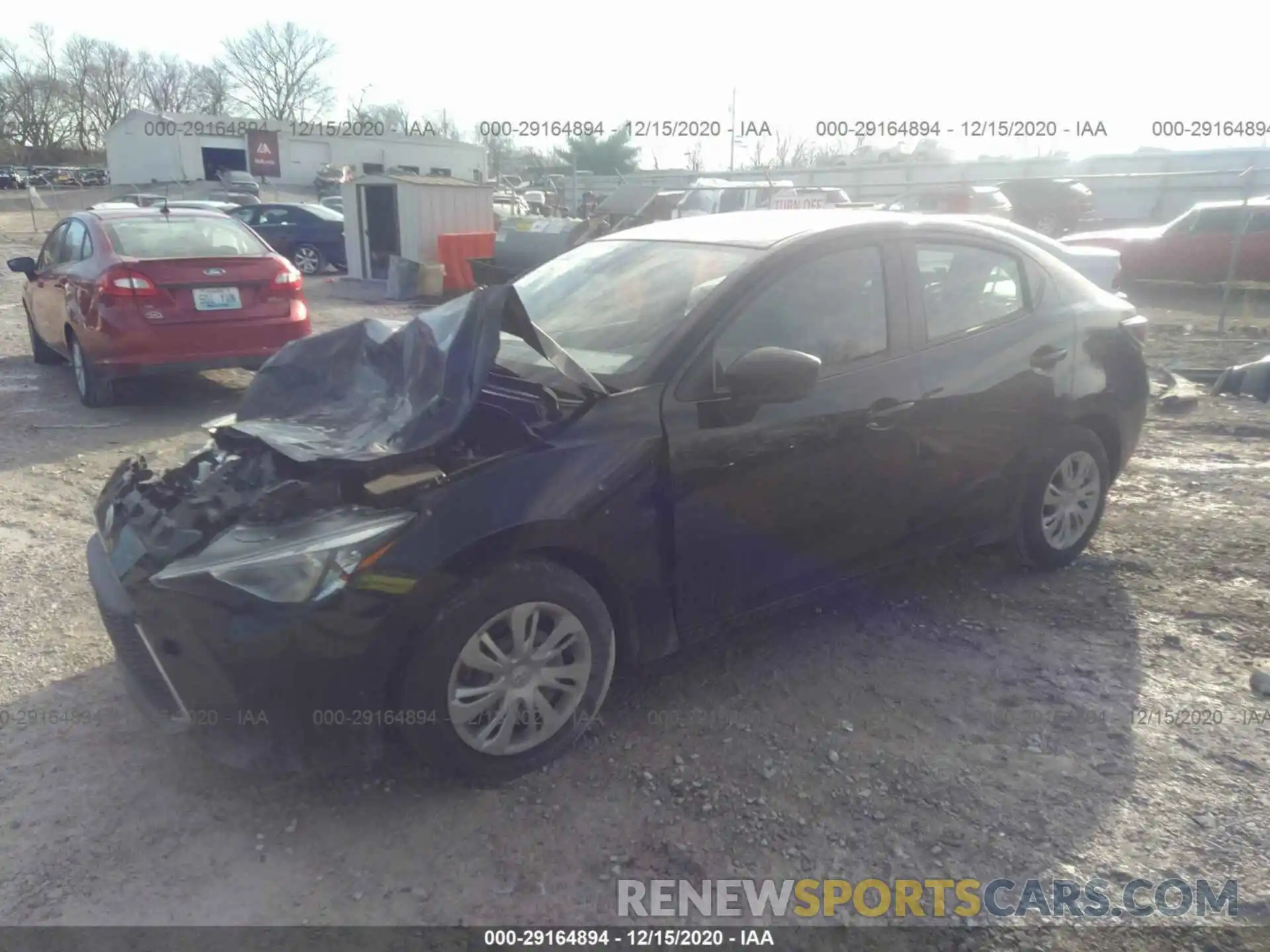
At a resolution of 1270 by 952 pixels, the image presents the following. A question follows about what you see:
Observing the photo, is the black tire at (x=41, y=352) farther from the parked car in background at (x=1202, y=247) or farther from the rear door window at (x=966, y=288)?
the parked car in background at (x=1202, y=247)

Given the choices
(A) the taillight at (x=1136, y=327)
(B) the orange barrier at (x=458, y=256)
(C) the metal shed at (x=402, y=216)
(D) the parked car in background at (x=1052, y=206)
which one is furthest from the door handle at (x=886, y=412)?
(D) the parked car in background at (x=1052, y=206)

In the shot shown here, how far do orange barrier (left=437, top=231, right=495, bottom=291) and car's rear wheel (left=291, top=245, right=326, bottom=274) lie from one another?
423 centimetres

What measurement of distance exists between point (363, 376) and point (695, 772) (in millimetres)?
1911

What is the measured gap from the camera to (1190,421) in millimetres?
7324

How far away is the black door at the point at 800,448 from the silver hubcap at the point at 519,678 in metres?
0.45

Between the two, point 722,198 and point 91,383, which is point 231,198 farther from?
point 91,383

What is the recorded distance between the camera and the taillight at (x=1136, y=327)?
4484 millimetres

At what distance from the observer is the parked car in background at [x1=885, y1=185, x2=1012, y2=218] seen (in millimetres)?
18094

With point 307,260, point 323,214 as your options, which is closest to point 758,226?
point 307,260

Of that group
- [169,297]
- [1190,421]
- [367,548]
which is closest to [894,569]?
[367,548]

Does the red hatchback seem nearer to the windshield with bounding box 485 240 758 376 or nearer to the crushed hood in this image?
the crushed hood

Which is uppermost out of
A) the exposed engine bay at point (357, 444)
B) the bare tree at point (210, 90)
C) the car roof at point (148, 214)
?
the bare tree at point (210, 90)

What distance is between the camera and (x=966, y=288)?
3.95 metres

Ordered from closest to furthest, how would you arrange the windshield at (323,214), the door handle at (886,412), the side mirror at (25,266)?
the door handle at (886,412) → the side mirror at (25,266) → the windshield at (323,214)
